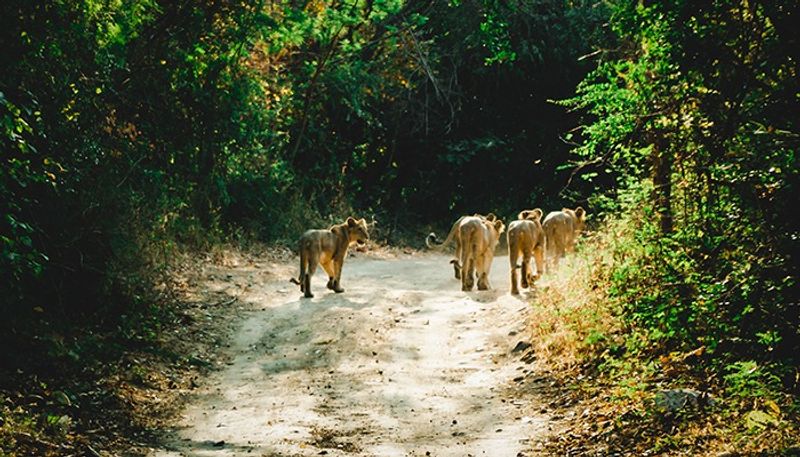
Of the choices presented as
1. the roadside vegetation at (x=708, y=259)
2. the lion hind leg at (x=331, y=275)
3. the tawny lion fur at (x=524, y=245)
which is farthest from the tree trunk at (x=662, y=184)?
the lion hind leg at (x=331, y=275)

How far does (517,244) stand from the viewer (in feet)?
50.1

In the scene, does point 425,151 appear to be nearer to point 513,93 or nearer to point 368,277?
point 513,93

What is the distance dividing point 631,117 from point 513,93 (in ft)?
65.7

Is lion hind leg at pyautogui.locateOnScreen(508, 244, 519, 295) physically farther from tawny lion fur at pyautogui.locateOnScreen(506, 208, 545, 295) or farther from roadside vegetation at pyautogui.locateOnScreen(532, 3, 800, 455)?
roadside vegetation at pyautogui.locateOnScreen(532, 3, 800, 455)

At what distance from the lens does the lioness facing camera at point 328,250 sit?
15.3 metres

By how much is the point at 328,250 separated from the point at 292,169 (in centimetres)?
905

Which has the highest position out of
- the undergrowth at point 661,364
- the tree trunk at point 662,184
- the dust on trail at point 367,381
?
the tree trunk at point 662,184

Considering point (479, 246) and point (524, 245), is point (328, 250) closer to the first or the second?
point (479, 246)

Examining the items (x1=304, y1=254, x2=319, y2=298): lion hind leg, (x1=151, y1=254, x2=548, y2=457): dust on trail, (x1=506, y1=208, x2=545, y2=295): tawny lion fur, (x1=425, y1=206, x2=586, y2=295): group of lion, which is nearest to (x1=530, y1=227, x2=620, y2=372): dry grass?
(x1=151, y1=254, x2=548, y2=457): dust on trail

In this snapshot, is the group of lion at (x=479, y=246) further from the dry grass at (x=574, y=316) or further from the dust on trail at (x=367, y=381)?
the dry grass at (x=574, y=316)

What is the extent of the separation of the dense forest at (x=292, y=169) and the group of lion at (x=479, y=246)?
1.74 m

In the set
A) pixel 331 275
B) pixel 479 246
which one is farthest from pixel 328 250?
pixel 479 246

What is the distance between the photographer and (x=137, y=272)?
12492 mm

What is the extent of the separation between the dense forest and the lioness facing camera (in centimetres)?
234
